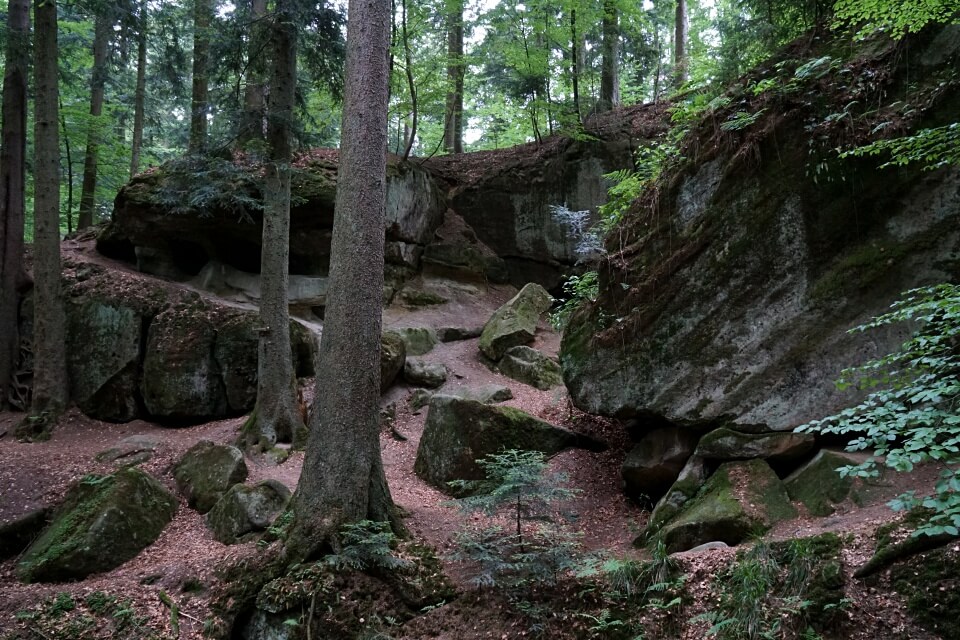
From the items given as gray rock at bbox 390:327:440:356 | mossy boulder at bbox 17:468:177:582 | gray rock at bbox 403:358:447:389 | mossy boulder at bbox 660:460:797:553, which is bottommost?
mossy boulder at bbox 17:468:177:582

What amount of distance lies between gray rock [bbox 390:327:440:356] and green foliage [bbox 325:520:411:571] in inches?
302

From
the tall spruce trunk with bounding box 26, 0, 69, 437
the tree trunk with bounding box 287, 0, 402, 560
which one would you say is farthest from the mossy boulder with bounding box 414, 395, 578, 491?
the tall spruce trunk with bounding box 26, 0, 69, 437

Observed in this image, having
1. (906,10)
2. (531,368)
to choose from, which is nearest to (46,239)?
(531,368)

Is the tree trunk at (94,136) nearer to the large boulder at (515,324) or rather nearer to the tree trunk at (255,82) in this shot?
the tree trunk at (255,82)

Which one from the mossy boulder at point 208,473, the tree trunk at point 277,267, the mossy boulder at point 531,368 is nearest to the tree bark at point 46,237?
the mossy boulder at point 208,473

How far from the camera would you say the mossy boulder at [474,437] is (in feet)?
26.9

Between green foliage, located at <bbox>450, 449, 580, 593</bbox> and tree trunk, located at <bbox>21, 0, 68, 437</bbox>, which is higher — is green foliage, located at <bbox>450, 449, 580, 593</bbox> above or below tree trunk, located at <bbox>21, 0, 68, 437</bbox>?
below

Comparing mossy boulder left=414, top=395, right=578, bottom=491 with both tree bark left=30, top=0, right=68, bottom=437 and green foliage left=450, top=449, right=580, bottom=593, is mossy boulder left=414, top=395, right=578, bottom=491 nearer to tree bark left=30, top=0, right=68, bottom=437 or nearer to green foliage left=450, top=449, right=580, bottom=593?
green foliage left=450, top=449, right=580, bottom=593

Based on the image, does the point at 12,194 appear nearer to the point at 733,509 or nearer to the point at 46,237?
the point at 46,237

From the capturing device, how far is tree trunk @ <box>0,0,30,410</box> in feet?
36.2

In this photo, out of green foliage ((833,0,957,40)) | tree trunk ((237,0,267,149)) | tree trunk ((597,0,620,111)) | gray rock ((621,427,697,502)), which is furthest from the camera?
tree trunk ((597,0,620,111))

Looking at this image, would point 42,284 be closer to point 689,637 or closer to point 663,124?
point 689,637

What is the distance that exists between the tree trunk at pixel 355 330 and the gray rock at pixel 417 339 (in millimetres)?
7069

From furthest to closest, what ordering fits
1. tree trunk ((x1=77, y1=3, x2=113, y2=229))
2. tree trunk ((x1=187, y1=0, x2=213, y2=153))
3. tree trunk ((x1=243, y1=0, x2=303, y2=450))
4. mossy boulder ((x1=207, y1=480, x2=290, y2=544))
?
tree trunk ((x1=77, y1=3, x2=113, y2=229)) → tree trunk ((x1=187, y1=0, x2=213, y2=153)) → tree trunk ((x1=243, y1=0, x2=303, y2=450)) → mossy boulder ((x1=207, y1=480, x2=290, y2=544))
